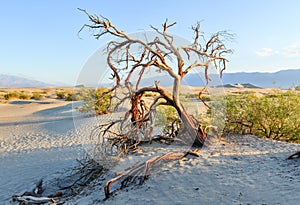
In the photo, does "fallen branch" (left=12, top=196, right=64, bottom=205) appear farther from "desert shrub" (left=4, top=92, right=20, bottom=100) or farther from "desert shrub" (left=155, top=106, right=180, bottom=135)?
"desert shrub" (left=4, top=92, right=20, bottom=100)

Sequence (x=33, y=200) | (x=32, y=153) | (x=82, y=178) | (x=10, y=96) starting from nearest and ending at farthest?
(x=33, y=200) → (x=82, y=178) → (x=32, y=153) → (x=10, y=96)

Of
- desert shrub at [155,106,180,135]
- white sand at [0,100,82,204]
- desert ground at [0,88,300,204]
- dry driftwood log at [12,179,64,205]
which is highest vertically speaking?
desert shrub at [155,106,180,135]

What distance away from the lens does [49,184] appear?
534 cm

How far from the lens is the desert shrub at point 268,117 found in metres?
6.64

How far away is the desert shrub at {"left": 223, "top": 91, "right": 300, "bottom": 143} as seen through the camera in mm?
6637

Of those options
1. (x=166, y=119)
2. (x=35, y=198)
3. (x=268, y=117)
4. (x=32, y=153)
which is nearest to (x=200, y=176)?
(x=35, y=198)

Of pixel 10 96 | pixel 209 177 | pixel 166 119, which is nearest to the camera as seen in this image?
pixel 209 177

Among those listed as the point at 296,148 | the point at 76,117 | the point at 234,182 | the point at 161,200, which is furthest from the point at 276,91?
the point at 76,117

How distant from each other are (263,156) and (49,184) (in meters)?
4.21

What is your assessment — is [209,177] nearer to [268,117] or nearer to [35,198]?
[35,198]

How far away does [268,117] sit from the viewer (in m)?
6.84

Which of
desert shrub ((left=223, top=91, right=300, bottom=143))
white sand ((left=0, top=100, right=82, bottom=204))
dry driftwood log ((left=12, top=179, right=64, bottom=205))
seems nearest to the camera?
dry driftwood log ((left=12, top=179, right=64, bottom=205))

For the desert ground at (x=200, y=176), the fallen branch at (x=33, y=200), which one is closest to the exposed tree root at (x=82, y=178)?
the desert ground at (x=200, y=176)

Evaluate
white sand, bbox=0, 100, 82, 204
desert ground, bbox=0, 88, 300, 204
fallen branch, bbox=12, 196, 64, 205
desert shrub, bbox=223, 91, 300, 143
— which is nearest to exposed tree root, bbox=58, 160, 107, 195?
desert ground, bbox=0, 88, 300, 204
